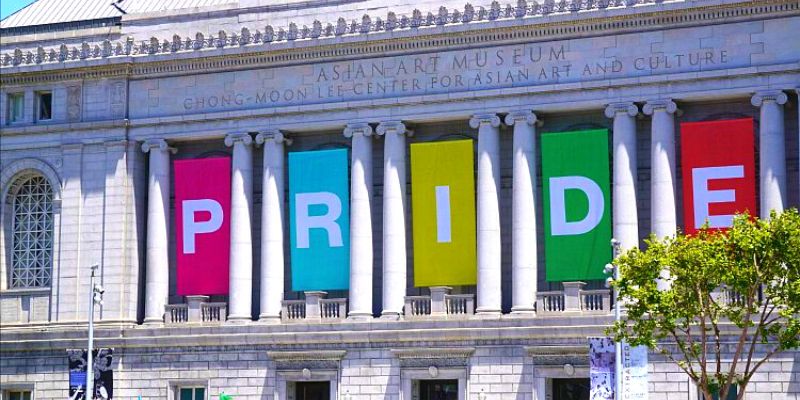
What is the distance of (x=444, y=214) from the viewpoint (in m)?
79.2

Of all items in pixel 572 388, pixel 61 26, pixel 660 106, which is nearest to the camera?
pixel 660 106

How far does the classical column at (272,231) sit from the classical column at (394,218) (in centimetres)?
516

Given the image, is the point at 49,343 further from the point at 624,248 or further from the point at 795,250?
the point at 795,250

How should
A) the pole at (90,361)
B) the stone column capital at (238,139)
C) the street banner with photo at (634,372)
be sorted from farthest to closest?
1. the stone column capital at (238,139)
2. the pole at (90,361)
3. the street banner with photo at (634,372)

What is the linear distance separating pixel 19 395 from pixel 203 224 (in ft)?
40.5

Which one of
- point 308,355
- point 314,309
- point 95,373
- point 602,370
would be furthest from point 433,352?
point 95,373

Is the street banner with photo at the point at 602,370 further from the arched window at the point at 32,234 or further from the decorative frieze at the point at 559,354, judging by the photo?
the arched window at the point at 32,234

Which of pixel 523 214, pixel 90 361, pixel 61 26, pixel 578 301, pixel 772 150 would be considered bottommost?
pixel 90 361

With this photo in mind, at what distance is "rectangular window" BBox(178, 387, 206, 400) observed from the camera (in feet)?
270

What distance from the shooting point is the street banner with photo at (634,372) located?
6725cm

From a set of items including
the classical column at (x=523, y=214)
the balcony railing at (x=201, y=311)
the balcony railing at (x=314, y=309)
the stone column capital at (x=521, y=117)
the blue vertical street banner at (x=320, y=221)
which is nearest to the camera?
the classical column at (x=523, y=214)

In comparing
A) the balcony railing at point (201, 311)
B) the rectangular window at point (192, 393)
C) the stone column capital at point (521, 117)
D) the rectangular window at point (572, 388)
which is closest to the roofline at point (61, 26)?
the balcony railing at point (201, 311)

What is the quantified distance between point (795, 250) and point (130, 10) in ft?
141

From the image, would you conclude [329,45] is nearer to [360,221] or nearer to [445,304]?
[360,221]
